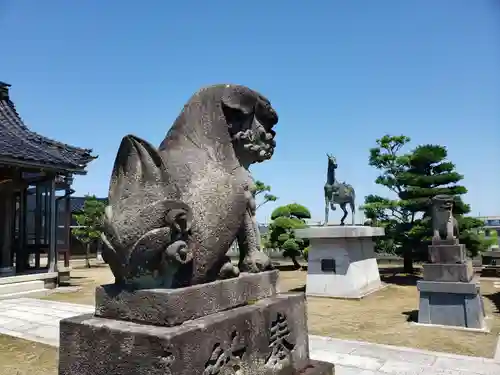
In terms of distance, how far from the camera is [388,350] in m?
5.39

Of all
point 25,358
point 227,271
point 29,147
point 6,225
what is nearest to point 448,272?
point 227,271

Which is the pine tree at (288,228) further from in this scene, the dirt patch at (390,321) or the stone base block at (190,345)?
the stone base block at (190,345)

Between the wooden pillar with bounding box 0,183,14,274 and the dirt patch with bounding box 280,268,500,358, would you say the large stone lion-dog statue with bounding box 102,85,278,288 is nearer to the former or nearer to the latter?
the dirt patch with bounding box 280,268,500,358

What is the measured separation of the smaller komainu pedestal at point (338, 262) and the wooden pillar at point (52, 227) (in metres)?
7.62

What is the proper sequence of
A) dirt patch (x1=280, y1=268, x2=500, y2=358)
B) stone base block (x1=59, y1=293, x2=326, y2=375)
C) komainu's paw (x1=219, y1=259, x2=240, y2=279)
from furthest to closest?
dirt patch (x1=280, y1=268, x2=500, y2=358) → komainu's paw (x1=219, y1=259, x2=240, y2=279) → stone base block (x1=59, y1=293, x2=326, y2=375)

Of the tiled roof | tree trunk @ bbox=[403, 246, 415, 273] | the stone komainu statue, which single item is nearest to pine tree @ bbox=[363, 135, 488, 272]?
tree trunk @ bbox=[403, 246, 415, 273]

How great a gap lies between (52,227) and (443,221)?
1123 cm

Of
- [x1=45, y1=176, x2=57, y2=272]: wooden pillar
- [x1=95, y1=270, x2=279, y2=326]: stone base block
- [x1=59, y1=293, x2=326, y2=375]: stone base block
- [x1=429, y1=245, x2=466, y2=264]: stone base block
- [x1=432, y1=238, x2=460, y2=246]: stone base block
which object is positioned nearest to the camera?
[x1=59, y1=293, x2=326, y2=375]: stone base block

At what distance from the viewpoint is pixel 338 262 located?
11.2m

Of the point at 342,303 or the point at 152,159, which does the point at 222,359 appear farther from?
the point at 342,303

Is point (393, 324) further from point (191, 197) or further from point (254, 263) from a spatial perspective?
point (191, 197)

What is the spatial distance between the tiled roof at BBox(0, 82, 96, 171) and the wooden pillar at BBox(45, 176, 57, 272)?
0.97 metres

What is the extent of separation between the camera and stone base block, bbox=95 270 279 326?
2.12 meters

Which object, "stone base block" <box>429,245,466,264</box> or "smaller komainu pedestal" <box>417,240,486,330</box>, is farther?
"stone base block" <box>429,245,466,264</box>
